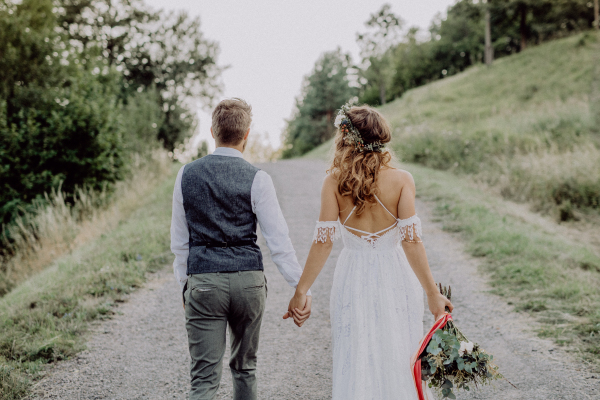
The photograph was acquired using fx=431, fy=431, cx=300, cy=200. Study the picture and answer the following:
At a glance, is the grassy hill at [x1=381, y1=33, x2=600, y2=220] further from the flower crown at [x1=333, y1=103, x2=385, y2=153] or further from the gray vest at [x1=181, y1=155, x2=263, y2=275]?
the gray vest at [x1=181, y1=155, x2=263, y2=275]

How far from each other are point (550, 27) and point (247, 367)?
47547mm

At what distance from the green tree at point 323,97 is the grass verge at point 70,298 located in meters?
38.6

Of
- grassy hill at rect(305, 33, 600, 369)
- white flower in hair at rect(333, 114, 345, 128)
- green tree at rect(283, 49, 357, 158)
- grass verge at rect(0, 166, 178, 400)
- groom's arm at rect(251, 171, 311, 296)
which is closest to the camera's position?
groom's arm at rect(251, 171, 311, 296)

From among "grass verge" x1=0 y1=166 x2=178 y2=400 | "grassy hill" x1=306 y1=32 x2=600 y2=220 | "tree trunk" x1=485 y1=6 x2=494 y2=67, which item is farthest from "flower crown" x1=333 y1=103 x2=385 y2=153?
"tree trunk" x1=485 y1=6 x2=494 y2=67


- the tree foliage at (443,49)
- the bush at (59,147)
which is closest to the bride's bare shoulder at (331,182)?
the bush at (59,147)

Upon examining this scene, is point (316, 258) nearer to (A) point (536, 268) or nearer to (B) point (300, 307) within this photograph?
(B) point (300, 307)

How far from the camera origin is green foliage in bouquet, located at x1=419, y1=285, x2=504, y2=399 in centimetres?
225

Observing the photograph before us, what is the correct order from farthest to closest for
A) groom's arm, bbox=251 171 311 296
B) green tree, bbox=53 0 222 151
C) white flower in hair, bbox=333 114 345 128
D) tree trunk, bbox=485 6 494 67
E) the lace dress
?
tree trunk, bbox=485 6 494 67 < green tree, bbox=53 0 222 151 < white flower in hair, bbox=333 114 345 128 < the lace dress < groom's arm, bbox=251 171 311 296

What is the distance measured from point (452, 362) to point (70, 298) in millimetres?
4249

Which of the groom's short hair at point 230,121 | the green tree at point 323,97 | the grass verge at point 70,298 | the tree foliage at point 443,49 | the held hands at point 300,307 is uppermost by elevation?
the tree foliage at point 443,49

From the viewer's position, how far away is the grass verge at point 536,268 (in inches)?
162

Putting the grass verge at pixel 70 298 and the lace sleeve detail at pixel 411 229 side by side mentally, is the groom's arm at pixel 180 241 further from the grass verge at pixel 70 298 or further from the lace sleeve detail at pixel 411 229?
the grass verge at pixel 70 298

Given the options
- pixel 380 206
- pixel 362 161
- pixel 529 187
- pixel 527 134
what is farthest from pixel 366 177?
pixel 527 134

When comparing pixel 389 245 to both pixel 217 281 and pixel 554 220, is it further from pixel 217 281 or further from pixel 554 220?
pixel 554 220
